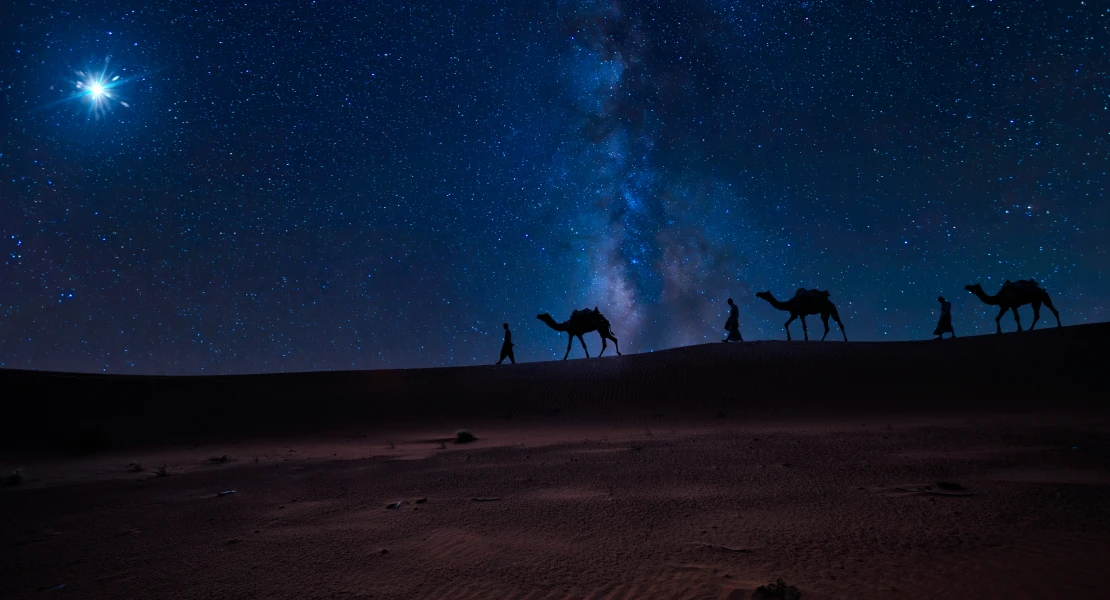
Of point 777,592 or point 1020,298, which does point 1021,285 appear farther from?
point 777,592

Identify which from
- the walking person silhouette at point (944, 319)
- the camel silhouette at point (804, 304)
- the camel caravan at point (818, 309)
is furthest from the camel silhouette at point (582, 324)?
the walking person silhouette at point (944, 319)

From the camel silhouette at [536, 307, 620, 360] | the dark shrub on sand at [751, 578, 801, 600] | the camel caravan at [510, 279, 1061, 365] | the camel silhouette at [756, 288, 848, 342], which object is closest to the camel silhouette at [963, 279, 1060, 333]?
the camel caravan at [510, 279, 1061, 365]

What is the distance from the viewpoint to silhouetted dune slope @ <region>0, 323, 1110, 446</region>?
16.9 metres

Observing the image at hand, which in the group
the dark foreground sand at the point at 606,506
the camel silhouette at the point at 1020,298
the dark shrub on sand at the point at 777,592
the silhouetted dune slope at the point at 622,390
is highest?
the camel silhouette at the point at 1020,298

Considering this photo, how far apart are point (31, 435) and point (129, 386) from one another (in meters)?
6.97

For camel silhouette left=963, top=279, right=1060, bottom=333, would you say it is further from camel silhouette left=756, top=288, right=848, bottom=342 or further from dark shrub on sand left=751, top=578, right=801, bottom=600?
dark shrub on sand left=751, top=578, right=801, bottom=600

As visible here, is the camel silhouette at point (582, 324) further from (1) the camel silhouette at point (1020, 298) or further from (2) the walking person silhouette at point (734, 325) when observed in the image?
(1) the camel silhouette at point (1020, 298)

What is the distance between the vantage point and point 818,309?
27.8 m

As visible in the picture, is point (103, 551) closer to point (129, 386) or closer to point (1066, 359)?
point (129, 386)

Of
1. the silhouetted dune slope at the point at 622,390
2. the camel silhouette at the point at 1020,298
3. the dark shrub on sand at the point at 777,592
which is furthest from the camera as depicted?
the camel silhouette at the point at 1020,298

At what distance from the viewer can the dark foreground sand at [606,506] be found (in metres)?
4.13

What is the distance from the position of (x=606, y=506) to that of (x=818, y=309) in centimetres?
2553

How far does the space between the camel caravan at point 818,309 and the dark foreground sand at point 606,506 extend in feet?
34.2

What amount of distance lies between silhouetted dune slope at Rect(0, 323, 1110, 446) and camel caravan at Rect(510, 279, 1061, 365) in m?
2.02
